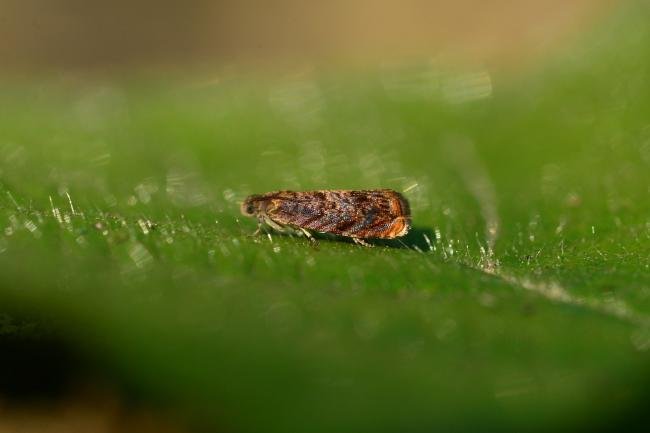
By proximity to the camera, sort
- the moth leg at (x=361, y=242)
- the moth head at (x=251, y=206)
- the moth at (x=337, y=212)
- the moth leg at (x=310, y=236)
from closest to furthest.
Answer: the moth leg at (x=310, y=236), the moth leg at (x=361, y=242), the moth at (x=337, y=212), the moth head at (x=251, y=206)

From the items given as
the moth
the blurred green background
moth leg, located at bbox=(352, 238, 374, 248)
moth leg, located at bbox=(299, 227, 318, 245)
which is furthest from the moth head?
moth leg, located at bbox=(352, 238, 374, 248)

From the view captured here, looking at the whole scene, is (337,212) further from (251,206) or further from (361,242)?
(251,206)

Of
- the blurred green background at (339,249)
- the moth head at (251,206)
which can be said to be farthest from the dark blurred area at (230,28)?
the moth head at (251,206)

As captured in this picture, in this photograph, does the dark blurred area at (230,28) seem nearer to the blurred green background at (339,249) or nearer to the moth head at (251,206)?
the blurred green background at (339,249)

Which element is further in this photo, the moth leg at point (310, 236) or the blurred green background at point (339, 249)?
the moth leg at point (310, 236)

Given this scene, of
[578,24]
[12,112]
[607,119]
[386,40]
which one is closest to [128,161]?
[12,112]

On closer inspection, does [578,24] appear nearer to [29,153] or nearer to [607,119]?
[607,119]
